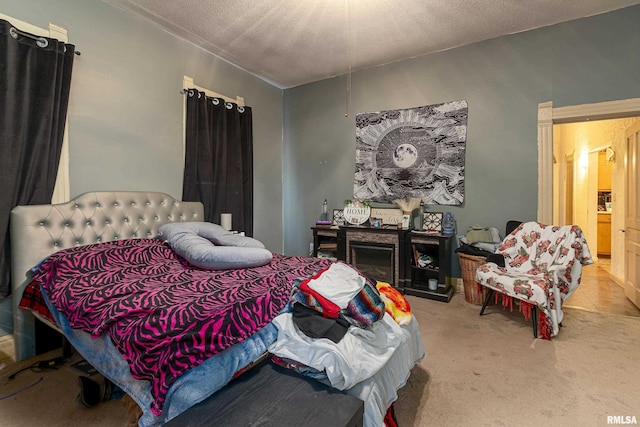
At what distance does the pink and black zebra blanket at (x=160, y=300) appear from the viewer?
116 centimetres

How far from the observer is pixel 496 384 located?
1.87 metres

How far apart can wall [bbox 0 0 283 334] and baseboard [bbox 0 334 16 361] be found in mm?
68

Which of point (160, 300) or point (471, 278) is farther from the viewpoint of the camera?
point (471, 278)

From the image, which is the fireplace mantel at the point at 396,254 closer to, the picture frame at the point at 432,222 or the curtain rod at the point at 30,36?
the picture frame at the point at 432,222

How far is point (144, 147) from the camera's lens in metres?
2.98

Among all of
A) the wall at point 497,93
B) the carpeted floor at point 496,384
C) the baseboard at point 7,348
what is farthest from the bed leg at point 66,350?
the wall at point 497,93

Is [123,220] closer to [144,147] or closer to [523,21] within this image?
[144,147]

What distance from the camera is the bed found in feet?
3.68

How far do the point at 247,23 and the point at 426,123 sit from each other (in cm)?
227

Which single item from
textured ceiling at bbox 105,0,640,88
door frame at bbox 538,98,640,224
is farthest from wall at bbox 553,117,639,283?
textured ceiling at bbox 105,0,640,88

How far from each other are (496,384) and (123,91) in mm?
3657

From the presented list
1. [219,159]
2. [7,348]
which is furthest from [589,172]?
[7,348]

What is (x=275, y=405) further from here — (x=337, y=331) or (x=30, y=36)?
(x=30, y=36)

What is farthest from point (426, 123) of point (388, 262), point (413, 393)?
point (413, 393)
